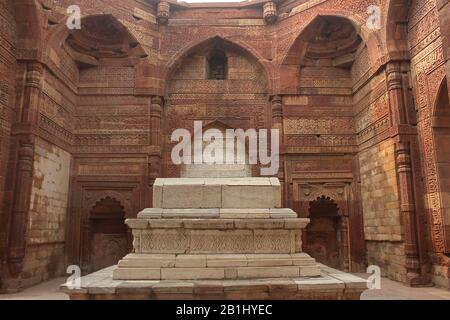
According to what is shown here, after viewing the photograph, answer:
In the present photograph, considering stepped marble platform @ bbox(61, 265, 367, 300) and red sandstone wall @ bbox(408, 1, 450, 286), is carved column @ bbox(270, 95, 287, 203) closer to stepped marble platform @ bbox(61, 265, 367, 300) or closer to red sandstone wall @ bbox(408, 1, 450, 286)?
red sandstone wall @ bbox(408, 1, 450, 286)

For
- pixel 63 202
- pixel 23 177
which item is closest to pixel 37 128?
pixel 23 177

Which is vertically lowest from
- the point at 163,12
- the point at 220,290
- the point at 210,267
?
the point at 220,290

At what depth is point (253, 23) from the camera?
1065 cm

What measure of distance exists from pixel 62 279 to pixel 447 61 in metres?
8.58

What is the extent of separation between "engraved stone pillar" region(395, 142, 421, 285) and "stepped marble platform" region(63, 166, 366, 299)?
11.0 ft

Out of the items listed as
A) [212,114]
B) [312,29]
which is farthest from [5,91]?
[312,29]

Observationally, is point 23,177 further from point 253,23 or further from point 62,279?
point 253,23

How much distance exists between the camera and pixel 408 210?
7.36 metres

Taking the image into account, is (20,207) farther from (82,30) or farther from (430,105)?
(430,105)

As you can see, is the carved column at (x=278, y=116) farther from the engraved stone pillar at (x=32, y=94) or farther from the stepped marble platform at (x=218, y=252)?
the engraved stone pillar at (x=32, y=94)

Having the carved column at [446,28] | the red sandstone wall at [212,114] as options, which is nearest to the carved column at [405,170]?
the red sandstone wall at [212,114]

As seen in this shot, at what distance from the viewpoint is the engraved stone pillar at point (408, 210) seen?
720 cm

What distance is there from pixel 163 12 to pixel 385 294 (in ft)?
28.3

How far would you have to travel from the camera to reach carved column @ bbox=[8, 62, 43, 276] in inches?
280
